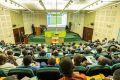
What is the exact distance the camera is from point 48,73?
2.57m

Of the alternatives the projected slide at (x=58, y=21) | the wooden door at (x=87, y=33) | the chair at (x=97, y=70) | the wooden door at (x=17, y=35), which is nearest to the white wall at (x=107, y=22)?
the wooden door at (x=87, y=33)

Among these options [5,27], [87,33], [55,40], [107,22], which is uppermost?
[107,22]

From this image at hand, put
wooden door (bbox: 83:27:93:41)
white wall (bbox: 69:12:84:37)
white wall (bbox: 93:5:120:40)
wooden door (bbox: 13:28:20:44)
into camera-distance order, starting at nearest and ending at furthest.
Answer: white wall (bbox: 93:5:120:40) → wooden door (bbox: 13:28:20:44) → wooden door (bbox: 83:27:93:41) → white wall (bbox: 69:12:84:37)

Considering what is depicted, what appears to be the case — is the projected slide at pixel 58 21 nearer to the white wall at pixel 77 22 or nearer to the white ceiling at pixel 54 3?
the white wall at pixel 77 22

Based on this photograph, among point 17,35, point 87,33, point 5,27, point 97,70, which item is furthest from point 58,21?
point 97,70

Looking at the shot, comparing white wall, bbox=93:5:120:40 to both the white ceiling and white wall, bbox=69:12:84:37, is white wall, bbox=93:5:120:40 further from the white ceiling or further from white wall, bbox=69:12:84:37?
white wall, bbox=69:12:84:37

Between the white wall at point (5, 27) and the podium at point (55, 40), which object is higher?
the white wall at point (5, 27)

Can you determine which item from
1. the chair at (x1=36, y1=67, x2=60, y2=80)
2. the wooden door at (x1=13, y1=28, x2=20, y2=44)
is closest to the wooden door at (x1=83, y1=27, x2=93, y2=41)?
the wooden door at (x1=13, y1=28, x2=20, y2=44)

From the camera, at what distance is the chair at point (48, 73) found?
8.39 feet

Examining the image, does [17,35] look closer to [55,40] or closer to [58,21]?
A: [55,40]

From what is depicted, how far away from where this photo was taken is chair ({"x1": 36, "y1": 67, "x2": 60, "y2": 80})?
2557 mm

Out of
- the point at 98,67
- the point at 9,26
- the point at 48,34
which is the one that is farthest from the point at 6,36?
the point at 98,67

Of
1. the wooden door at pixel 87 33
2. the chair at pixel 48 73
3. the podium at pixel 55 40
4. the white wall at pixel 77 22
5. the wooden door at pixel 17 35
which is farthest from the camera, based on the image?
the white wall at pixel 77 22

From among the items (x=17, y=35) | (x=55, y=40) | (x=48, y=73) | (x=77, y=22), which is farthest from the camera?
(x=77, y=22)
